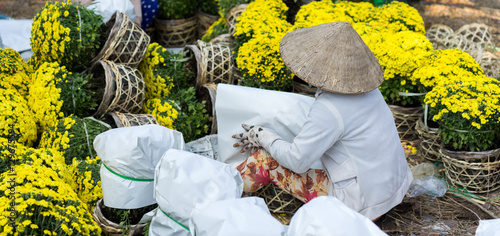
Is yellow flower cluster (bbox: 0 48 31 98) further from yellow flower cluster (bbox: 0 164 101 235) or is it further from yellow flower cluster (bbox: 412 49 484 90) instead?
yellow flower cluster (bbox: 412 49 484 90)

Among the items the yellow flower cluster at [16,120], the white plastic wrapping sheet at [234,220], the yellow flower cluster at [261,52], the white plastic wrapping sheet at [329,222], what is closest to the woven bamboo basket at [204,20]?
the yellow flower cluster at [261,52]

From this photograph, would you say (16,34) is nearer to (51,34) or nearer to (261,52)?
(51,34)

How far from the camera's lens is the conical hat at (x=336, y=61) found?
7.56 ft

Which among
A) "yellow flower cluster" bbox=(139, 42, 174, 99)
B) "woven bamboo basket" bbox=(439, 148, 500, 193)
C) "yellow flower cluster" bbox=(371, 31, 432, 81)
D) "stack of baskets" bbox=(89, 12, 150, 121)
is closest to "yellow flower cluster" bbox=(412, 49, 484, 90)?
"yellow flower cluster" bbox=(371, 31, 432, 81)

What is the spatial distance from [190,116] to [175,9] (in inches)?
80.0

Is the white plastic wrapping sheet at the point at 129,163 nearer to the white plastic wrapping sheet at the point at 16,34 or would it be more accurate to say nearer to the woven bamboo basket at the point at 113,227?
the woven bamboo basket at the point at 113,227

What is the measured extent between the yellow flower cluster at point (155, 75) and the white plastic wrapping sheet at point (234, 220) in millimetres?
2048

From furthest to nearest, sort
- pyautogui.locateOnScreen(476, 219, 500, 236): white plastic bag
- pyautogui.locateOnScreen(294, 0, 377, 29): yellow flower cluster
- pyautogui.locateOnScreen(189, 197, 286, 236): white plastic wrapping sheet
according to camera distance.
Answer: pyautogui.locateOnScreen(294, 0, 377, 29): yellow flower cluster
pyautogui.locateOnScreen(476, 219, 500, 236): white plastic bag
pyautogui.locateOnScreen(189, 197, 286, 236): white plastic wrapping sheet

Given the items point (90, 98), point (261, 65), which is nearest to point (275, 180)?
point (261, 65)

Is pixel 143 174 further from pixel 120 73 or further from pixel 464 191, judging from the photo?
pixel 464 191

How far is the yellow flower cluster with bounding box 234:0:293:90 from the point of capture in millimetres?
3699

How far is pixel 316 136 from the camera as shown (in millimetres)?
2240

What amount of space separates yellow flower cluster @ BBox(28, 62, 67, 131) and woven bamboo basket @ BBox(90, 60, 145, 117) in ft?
0.86

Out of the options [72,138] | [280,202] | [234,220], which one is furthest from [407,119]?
[72,138]
